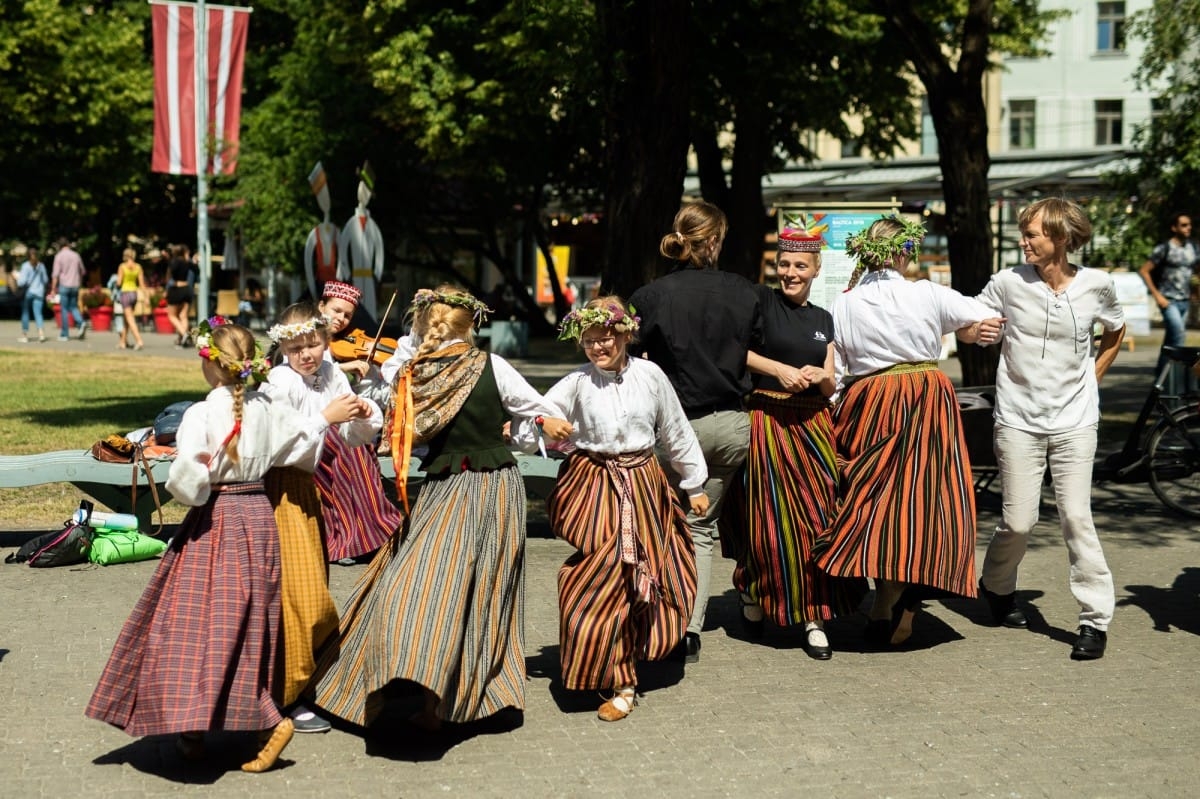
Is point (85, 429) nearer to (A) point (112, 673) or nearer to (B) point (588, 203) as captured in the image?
(A) point (112, 673)

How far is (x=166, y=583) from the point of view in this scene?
4.98 m

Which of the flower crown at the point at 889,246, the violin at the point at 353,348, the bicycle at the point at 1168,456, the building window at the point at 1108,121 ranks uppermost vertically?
the building window at the point at 1108,121

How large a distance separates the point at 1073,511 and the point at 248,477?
141 inches

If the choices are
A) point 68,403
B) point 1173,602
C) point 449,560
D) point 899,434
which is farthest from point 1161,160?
point 449,560

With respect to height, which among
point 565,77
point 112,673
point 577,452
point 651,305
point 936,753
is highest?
point 565,77

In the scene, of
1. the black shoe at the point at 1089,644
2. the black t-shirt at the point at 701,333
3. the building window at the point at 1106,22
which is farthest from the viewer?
the building window at the point at 1106,22

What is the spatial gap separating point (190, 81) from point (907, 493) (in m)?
19.1

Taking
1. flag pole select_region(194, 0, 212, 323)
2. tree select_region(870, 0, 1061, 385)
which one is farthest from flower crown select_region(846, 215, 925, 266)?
flag pole select_region(194, 0, 212, 323)

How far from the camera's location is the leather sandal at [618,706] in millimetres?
5645

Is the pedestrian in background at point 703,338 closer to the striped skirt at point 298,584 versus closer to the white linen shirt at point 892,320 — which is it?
the white linen shirt at point 892,320

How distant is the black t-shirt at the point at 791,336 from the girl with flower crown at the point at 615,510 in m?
0.74

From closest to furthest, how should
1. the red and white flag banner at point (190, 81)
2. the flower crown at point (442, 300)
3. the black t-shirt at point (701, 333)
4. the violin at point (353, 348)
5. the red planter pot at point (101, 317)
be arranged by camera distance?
the flower crown at point (442, 300) → the black t-shirt at point (701, 333) → the violin at point (353, 348) → the red and white flag banner at point (190, 81) → the red planter pot at point (101, 317)

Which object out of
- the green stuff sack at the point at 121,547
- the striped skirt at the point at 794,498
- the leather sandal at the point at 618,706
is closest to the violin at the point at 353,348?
the green stuff sack at the point at 121,547

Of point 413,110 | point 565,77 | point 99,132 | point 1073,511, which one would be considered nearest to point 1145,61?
point 565,77
